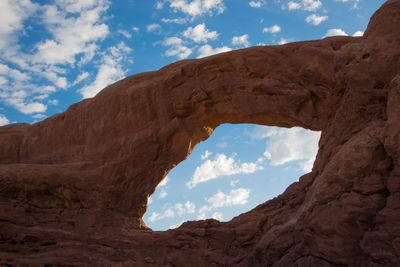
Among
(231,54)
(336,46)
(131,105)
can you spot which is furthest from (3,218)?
(336,46)

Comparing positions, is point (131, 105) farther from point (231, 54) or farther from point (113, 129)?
point (231, 54)

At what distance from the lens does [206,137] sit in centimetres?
1002

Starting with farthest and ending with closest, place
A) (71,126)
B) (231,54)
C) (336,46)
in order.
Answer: (71,126) → (231,54) → (336,46)

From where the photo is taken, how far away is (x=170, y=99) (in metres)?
9.55

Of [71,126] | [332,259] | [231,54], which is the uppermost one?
[231,54]

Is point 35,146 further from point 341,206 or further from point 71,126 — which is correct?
point 341,206

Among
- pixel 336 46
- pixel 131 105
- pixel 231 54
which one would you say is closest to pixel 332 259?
pixel 336 46

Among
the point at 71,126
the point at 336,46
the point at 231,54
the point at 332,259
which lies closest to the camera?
the point at 332,259

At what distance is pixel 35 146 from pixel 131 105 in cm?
353

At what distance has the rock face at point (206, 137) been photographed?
5.36 meters

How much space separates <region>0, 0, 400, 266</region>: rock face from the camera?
536 cm

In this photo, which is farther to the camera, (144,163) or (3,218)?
(144,163)

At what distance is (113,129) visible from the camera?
9734mm

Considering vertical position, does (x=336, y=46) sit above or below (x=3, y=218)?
above
